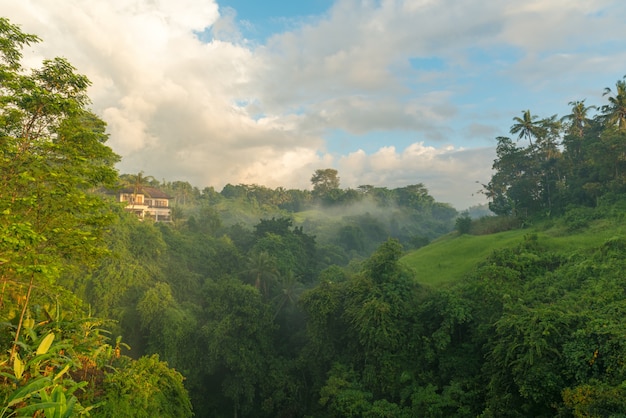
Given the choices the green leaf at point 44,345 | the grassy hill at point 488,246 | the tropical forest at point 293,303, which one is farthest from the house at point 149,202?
the green leaf at point 44,345

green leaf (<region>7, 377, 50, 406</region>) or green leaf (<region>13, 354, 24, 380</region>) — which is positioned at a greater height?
green leaf (<region>13, 354, 24, 380</region>)

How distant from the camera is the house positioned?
5569 centimetres

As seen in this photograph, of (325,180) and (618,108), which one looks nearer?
(618,108)

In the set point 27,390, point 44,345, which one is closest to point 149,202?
point 44,345

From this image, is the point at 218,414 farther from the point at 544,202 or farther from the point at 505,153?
the point at 505,153

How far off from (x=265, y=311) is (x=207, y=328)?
4826mm

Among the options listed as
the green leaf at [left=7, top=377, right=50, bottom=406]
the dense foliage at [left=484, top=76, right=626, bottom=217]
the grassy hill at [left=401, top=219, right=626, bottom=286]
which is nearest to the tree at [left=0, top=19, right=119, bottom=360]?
the green leaf at [left=7, top=377, right=50, bottom=406]

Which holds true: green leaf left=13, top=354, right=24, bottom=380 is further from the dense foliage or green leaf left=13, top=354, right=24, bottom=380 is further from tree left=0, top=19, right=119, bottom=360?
the dense foliage

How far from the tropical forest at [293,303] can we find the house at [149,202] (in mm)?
2325

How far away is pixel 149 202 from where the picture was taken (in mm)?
61500

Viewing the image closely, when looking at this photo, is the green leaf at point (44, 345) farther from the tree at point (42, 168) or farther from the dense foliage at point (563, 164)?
the dense foliage at point (563, 164)

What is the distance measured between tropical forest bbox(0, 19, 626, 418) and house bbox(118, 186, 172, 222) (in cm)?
232

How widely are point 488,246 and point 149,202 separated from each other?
51.2 m

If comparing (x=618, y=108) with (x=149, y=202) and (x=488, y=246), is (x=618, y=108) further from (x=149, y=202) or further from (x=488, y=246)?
(x=149, y=202)
